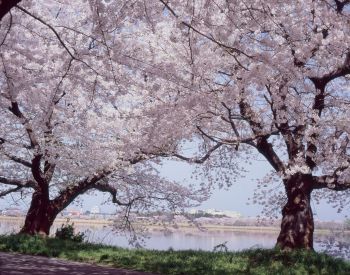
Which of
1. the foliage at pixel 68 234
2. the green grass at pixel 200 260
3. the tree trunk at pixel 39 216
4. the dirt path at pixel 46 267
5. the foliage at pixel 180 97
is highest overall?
the foliage at pixel 180 97

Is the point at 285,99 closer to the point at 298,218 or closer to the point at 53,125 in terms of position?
the point at 298,218

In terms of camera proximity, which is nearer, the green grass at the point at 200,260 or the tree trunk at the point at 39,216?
the green grass at the point at 200,260

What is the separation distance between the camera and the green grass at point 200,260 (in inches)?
389

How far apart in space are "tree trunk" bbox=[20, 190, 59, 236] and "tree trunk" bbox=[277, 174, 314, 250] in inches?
335

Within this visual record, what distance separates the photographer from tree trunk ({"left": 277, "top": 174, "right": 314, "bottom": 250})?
12328 millimetres

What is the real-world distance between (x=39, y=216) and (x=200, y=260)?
7.97m

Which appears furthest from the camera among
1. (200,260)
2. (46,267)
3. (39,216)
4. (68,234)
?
(39,216)

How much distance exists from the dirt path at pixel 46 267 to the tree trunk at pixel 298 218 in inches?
193

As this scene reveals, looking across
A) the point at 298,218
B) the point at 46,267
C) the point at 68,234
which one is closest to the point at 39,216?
the point at 68,234

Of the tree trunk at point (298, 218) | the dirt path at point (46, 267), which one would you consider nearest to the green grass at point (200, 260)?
the dirt path at point (46, 267)

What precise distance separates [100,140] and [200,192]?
17.0 feet

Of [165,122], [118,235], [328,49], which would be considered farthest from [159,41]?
[118,235]

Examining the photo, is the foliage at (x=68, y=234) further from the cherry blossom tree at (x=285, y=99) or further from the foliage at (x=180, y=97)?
the cherry blossom tree at (x=285, y=99)

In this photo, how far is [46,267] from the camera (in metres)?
9.41
